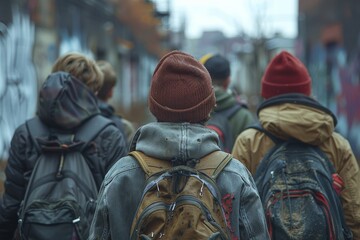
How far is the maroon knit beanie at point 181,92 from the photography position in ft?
8.39

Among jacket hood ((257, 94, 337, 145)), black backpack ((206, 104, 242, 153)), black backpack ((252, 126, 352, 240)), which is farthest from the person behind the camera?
black backpack ((206, 104, 242, 153))

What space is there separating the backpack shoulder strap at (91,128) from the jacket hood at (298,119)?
976mm

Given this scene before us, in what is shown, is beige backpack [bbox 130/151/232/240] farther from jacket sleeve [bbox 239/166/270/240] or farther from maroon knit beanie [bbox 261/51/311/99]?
maroon knit beanie [bbox 261/51/311/99]

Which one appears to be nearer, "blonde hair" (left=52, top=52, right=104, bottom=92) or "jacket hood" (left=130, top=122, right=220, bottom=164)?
"jacket hood" (left=130, top=122, right=220, bottom=164)

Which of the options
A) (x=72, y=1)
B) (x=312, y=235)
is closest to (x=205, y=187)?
(x=312, y=235)

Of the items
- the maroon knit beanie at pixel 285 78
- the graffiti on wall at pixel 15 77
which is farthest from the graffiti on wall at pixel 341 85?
the maroon knit beanie at pixel 285 78

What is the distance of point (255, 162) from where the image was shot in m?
3.87

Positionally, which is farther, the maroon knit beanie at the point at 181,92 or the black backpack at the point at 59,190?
the black backpack at the point at 59,190

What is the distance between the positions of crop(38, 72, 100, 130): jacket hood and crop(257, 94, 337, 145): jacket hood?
3.61ft

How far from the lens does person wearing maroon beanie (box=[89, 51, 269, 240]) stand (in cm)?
249

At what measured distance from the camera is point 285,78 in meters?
4.01

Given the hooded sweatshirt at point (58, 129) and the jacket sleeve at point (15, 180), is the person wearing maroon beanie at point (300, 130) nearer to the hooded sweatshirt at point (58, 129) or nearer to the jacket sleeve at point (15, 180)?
the hooded sweatshirt at point (58, 129)

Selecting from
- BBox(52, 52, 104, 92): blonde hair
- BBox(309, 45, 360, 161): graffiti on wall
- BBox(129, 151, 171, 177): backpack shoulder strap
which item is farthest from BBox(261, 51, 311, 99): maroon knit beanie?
BBox(309, 45, 360, 161): graffiti on wall

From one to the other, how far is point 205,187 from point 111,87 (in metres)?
3.14
